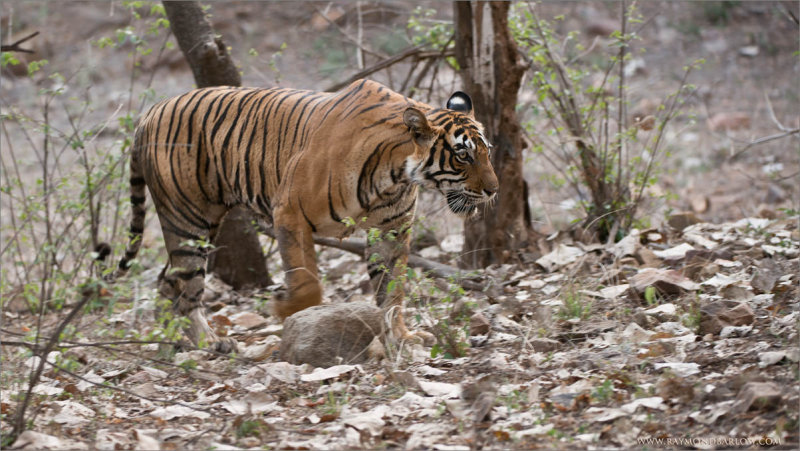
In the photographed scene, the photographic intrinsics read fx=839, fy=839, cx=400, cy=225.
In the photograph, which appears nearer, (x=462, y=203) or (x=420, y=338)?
(x=420, y=338)

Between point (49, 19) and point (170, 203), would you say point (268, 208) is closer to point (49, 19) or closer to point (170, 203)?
point (170, 203)

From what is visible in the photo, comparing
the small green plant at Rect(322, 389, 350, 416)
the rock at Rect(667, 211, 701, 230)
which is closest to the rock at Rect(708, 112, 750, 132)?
the rock at Rect(667, 211, 701, 230)

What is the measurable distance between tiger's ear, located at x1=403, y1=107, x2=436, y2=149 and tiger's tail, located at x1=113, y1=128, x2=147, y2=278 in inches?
88.4

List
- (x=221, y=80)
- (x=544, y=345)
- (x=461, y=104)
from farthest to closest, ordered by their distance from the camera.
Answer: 1. (x=221, y=80)
2. (x=461, y=104)
3. (x=544, y=345)

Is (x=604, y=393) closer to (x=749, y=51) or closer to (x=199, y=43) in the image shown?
(x=199, y=43)

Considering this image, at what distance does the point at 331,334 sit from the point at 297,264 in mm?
757

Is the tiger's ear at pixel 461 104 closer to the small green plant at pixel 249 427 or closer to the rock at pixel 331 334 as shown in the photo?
the rock at pixel 331 334

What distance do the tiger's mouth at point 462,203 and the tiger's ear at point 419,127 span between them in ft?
1.22

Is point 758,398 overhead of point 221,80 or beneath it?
beneath

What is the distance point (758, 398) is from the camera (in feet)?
10.4

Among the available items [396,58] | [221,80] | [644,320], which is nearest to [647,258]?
[644,320]

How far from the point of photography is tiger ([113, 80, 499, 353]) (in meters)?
4.98

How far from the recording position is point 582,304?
16.1ft

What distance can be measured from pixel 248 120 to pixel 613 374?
3169 mm
